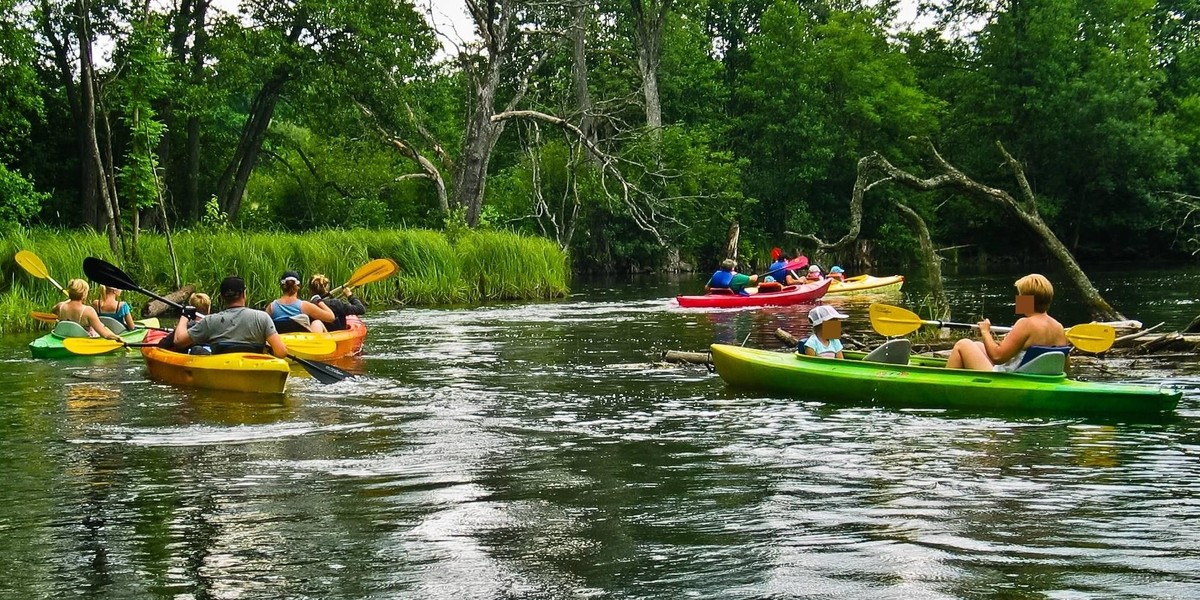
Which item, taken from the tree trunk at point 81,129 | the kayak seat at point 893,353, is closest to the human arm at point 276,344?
the kayak seat at point 893,353

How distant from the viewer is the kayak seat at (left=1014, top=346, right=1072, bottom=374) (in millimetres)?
9453

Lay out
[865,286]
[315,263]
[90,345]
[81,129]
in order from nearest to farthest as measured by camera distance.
Result: [90,345] < [315,263] < [865,286] < [81,129]

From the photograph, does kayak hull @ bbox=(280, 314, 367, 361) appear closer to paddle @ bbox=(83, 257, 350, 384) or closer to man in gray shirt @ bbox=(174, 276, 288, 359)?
paddle @ bbox=(83, 257, 350, 384)

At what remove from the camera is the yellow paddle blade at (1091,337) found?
10352mm

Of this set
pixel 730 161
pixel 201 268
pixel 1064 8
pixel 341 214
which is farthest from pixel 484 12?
pixel 1064 8

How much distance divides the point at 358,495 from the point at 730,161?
3870 cm

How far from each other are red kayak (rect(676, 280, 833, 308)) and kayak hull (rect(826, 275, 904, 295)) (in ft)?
4.95

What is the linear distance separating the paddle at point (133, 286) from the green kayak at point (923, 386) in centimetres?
349

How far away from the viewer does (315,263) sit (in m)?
23.3

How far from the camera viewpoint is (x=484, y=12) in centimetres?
3075

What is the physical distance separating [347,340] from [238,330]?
3.30 metres

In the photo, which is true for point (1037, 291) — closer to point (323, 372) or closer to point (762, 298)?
point (323, 372)

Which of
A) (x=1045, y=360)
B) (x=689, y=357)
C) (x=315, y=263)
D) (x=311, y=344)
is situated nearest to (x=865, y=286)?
(x=315, y=263)

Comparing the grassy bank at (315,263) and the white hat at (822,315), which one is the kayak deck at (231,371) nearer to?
the white hat at (822,315)
